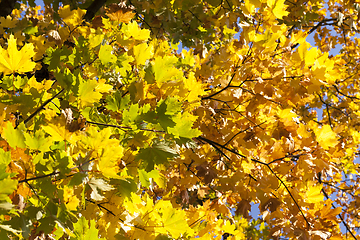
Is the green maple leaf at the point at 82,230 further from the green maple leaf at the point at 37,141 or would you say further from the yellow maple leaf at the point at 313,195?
the yellow maple leaf at the point at 313,195

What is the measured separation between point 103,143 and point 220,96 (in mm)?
1370

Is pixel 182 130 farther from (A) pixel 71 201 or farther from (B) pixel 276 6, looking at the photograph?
(B) pixel 276 6

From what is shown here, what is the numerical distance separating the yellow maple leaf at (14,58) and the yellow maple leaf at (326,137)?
180cm

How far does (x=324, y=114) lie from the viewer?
6949mm

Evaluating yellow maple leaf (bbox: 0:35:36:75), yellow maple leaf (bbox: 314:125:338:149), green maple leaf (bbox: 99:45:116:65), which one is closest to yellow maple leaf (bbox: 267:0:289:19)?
yellow maple leaf (bbox: 314:125:338:149)

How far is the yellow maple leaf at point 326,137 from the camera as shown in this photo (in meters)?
1.78

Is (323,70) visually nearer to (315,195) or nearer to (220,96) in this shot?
(220,96)

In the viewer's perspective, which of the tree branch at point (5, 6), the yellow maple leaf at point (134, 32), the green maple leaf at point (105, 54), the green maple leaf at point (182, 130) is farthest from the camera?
the tree branch at point (5, 6)

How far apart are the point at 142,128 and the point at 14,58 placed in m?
0.58

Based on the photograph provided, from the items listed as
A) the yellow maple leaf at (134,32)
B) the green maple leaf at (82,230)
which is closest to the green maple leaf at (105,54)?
the yellow maple leaf at (134,32)

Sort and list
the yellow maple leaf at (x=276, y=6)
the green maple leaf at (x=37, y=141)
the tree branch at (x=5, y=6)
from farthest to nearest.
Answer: the tree branch at (x=5, y=6) → the yellow maple leaf at (x=276, y=6) → the green maple leaf at (x=37, y=141)

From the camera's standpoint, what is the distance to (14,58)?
3.34 feet

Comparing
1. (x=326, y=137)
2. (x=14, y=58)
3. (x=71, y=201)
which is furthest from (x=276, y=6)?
(x=71, y=201)

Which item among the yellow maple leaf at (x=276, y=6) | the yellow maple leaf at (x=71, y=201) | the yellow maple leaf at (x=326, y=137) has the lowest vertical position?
the yellow maple leaf at (x=71, y=201)
